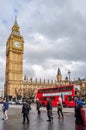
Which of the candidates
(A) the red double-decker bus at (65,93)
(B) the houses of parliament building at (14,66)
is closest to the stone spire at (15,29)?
(B) the houses of parliament building at (14,66)

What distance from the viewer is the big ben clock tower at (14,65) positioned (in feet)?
402

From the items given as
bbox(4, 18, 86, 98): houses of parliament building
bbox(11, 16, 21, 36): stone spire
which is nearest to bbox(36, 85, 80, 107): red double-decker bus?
bbox(4, 18, 86, 98): houses of parliament building

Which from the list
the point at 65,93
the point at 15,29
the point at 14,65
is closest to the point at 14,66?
the point at 14,65

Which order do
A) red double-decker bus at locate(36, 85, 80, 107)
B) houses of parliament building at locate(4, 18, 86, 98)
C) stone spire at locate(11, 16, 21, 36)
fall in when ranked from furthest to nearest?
stone spire at locate(11, 16, 21, 36)
houses of parliament building at locate(4, 18, 86, 98)
red double-decker bus at locate(36, 85, 80, 107)

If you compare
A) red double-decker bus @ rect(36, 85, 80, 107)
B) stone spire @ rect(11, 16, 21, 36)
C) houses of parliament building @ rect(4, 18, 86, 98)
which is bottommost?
red double-decker bus @ rect(36, 85, 80, 107)

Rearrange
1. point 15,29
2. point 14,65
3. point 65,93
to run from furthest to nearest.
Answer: point 15,29 < point 14,65 < point 65,93

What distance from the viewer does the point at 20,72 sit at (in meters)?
125

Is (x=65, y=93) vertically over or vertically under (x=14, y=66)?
under

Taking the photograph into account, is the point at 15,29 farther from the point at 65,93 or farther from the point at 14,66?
the point at 65,93

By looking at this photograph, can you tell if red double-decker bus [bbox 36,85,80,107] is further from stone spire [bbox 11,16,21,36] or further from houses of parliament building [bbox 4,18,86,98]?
stone spire [bbox 11,16,21,36]

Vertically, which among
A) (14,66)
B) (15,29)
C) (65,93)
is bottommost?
(65,93)

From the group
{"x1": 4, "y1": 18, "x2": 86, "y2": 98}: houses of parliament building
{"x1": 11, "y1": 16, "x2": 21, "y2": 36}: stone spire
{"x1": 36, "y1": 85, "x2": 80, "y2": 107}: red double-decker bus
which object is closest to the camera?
{"x1": 36, "y1": 85, "x2": 80, "y2": 107}: red double-decker bus

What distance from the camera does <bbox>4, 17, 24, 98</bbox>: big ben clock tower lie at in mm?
122625

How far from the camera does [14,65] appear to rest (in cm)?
12519
